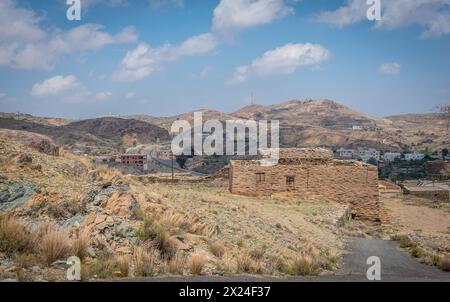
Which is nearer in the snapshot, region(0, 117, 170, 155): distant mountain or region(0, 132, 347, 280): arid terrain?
region(0, 132, 347, 280): arid terrain

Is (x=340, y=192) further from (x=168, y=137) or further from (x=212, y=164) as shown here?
(x=168, y=137)

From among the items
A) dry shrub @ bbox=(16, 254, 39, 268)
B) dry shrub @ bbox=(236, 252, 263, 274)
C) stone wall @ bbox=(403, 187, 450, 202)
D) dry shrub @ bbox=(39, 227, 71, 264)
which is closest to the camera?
dry shrub @ bbox=(16, 254, 39, 268)

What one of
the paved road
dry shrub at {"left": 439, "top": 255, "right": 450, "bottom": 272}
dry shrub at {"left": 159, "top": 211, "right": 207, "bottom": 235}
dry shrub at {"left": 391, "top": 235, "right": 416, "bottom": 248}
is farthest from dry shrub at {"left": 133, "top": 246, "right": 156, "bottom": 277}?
dry shrub at {"left": 391, "top": 235, "right": 416, "bottom": 248}

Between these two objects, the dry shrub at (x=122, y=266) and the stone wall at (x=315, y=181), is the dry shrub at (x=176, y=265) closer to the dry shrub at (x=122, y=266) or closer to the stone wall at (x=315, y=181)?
the dry shrub at (x=122, y=266)

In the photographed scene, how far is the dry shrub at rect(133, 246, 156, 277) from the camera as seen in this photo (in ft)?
24.9

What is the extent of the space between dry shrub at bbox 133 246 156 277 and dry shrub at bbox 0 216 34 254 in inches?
73.8

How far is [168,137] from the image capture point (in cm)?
12475

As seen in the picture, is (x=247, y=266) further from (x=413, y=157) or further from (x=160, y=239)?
(x=413, y=157)

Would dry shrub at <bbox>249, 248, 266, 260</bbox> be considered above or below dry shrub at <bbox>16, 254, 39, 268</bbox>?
below

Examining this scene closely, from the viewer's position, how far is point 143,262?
791 cm

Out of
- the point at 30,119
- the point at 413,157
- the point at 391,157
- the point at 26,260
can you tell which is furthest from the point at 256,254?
the point at 30,119

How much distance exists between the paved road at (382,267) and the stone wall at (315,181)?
617 cm

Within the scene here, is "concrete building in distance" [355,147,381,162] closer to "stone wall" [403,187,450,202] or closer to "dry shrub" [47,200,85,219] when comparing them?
"stone wall" [403,187,450,202]
